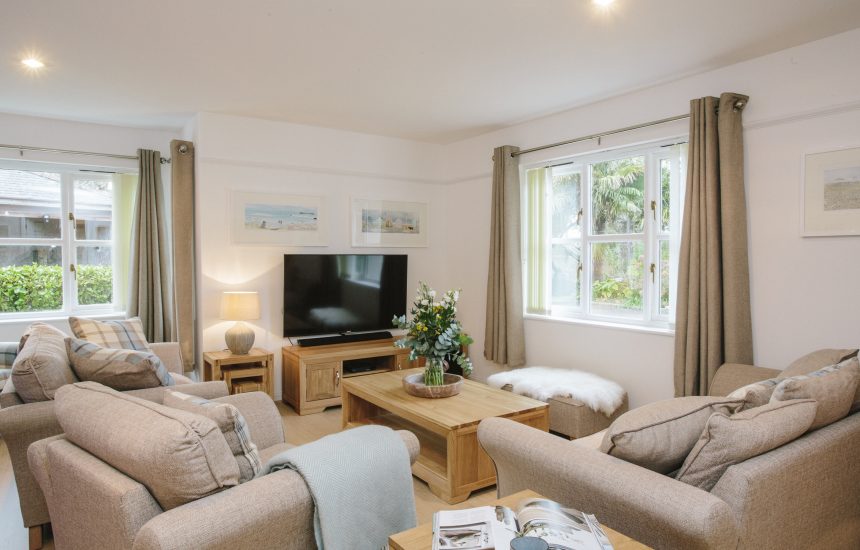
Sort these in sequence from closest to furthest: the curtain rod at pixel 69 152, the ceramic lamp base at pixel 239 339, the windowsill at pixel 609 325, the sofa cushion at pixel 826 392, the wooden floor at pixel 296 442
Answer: the sofa cushion at pixel 826 392 < the wooden floor at pixel 296 442 < the windowsill at pixel 609 325 < the ceramic lamp base at pixel 239 339 < the curtain rod at pixel 69 152

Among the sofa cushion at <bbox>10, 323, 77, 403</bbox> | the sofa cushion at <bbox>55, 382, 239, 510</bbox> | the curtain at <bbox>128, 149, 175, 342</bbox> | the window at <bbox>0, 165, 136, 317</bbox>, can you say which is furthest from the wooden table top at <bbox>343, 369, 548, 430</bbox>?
the window at <bbox>0, 165, 136, 317</bbox>

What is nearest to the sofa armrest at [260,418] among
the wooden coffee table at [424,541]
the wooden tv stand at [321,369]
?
the wooden coffee table at [424,541]

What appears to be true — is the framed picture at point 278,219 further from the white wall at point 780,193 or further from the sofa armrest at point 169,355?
the white wall at point 780,193

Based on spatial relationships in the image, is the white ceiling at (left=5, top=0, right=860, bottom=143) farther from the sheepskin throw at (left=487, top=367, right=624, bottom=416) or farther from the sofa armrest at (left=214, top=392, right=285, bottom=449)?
the sheepskin throw at (left=487, top=367, right=624, bottom=416)

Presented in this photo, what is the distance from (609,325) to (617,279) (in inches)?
15.6

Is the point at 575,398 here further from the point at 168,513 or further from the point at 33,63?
the point at 33,63

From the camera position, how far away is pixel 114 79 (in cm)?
374

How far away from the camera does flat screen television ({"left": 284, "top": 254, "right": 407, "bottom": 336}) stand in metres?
4.91

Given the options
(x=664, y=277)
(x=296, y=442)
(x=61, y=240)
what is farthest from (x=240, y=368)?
(x=664, y=277)

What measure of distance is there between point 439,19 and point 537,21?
1.69ft

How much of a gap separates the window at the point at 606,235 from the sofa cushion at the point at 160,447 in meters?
3.43

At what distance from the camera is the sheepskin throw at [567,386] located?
381cm

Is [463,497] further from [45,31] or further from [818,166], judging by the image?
[45,31]

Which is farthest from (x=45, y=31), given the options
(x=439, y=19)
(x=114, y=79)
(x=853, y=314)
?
(x=853, y=314)
